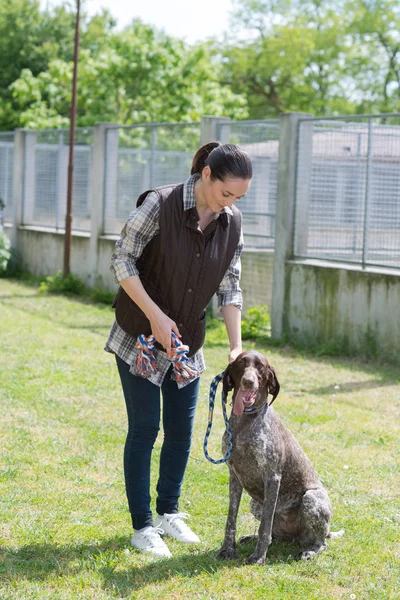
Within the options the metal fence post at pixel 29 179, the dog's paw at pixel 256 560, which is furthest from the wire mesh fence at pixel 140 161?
the dog's paw at pixel 256 560

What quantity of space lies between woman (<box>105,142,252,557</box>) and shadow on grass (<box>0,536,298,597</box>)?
135 mm

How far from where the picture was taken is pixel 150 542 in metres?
4.64

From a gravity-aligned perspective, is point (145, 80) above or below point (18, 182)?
above

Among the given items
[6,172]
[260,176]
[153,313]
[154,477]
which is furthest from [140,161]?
[153,313]

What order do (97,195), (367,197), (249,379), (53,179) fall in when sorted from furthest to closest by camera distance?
(53,179) < (97,195) < (367,197) < (249,379)

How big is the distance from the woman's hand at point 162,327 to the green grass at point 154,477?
1.11 metres

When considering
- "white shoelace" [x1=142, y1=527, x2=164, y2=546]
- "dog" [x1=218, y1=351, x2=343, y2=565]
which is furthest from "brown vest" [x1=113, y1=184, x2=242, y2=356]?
"white shoelace" [x1=142, y1=527, x2=164, y2=546]

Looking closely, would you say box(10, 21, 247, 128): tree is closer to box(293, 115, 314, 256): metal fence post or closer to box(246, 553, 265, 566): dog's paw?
box(293, 115, 314, 256): metal fence post

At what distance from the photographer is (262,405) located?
14.8 feet

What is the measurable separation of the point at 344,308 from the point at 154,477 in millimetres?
5654

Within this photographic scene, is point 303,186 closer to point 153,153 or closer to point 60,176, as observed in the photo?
point 153,153

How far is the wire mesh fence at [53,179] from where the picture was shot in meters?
17.8

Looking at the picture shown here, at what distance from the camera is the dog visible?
4406 mm

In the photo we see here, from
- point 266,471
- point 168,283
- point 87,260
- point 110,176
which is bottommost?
point 266,471
